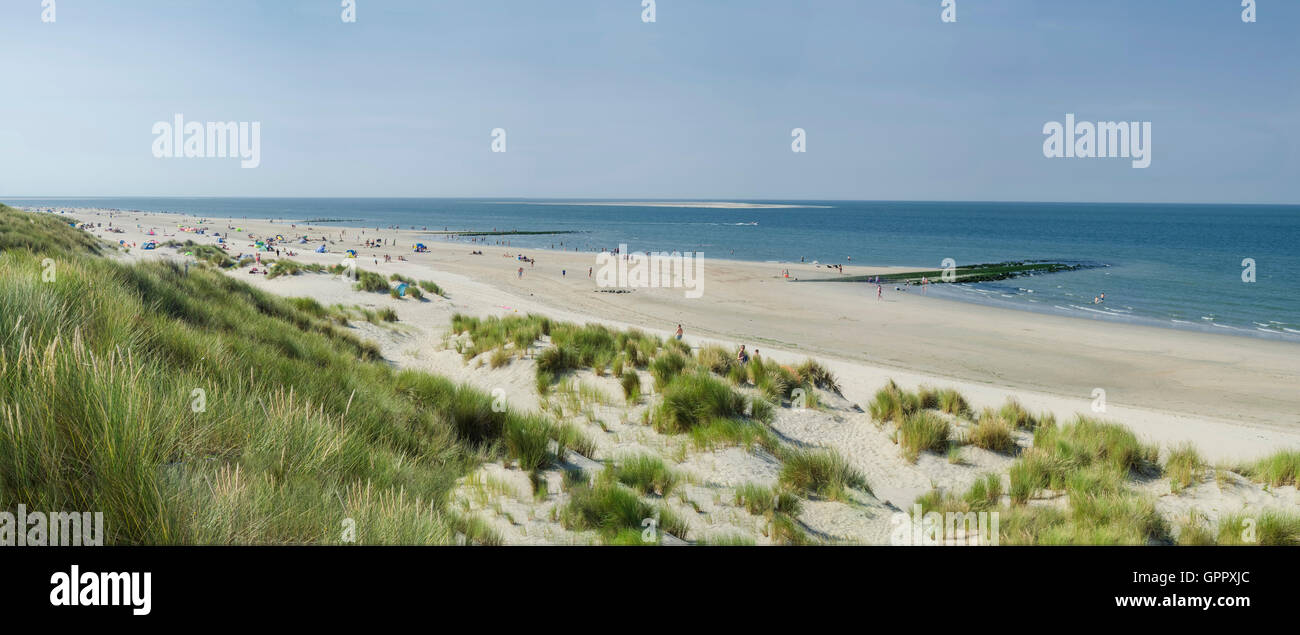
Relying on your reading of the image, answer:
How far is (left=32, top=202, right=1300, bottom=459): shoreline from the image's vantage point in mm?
14529

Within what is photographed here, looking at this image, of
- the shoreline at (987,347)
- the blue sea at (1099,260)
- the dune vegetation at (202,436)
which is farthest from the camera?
the blue sea at (1099,260)

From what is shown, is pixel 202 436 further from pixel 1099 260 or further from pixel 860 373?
A: pixel 1099 260

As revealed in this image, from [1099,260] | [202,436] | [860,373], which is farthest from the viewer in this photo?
[1099,260]

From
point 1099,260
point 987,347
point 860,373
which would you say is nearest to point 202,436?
point 860,373

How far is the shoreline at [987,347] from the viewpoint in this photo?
47.7 ft

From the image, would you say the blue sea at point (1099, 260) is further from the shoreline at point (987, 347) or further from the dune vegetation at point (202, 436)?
the dune vegetation at point (202, 436)

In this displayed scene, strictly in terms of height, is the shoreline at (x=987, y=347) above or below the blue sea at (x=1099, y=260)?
below

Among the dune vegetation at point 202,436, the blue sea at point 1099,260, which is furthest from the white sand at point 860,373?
the blue sea at point 1099,260

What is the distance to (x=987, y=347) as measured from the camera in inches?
889

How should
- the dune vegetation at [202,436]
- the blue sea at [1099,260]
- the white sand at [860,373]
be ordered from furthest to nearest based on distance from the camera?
1. the blue sea at [1099,260]
2. the white sand at [860,373]
3. the dune vegetation at [202,436]

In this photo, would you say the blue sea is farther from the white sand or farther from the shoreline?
the white sand

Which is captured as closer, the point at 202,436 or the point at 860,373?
the point at 202,436
